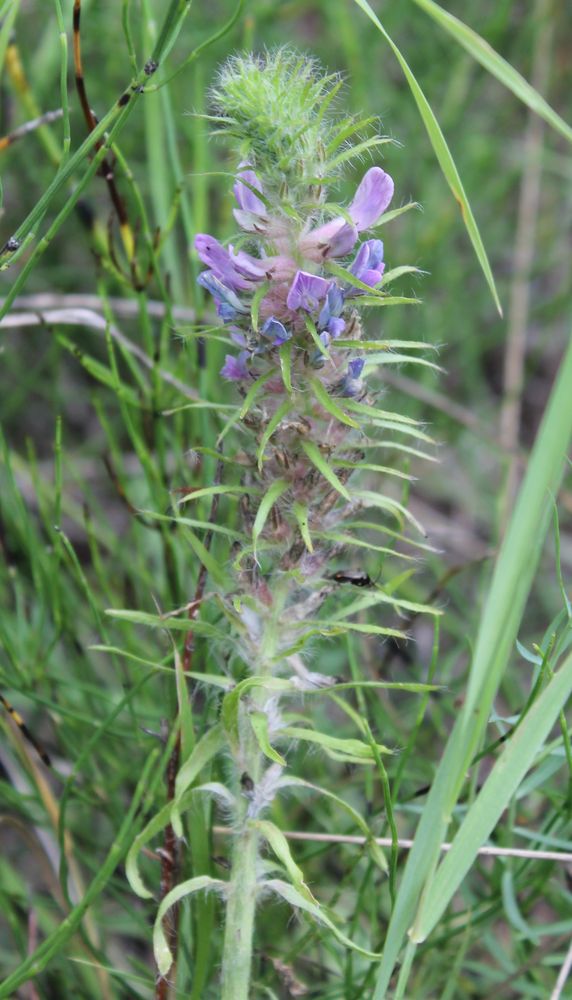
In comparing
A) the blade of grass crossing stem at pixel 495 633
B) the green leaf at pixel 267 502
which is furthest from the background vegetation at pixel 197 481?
the green leaf at pixel 267 502

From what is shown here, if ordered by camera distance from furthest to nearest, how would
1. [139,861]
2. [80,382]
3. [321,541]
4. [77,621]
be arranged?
[80,382] → [77,621] → [139,861] → [321,541]

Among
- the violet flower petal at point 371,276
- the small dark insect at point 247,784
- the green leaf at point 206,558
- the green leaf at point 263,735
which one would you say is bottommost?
the small dark insect at point 247,784

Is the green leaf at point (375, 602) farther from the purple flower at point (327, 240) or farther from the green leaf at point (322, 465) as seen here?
the purple flower at point (327, 240)

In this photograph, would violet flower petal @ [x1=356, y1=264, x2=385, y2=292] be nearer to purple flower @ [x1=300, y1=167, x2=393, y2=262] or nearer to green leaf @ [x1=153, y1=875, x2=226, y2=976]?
purple flower @ [x1=300, y1=167, x2=393, y2=262]

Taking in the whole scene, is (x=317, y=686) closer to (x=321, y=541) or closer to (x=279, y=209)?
(x=321, y=541)

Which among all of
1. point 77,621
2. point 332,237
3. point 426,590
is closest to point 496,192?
point 426,590

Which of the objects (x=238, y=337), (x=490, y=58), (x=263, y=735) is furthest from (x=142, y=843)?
(x=490, y=58)
